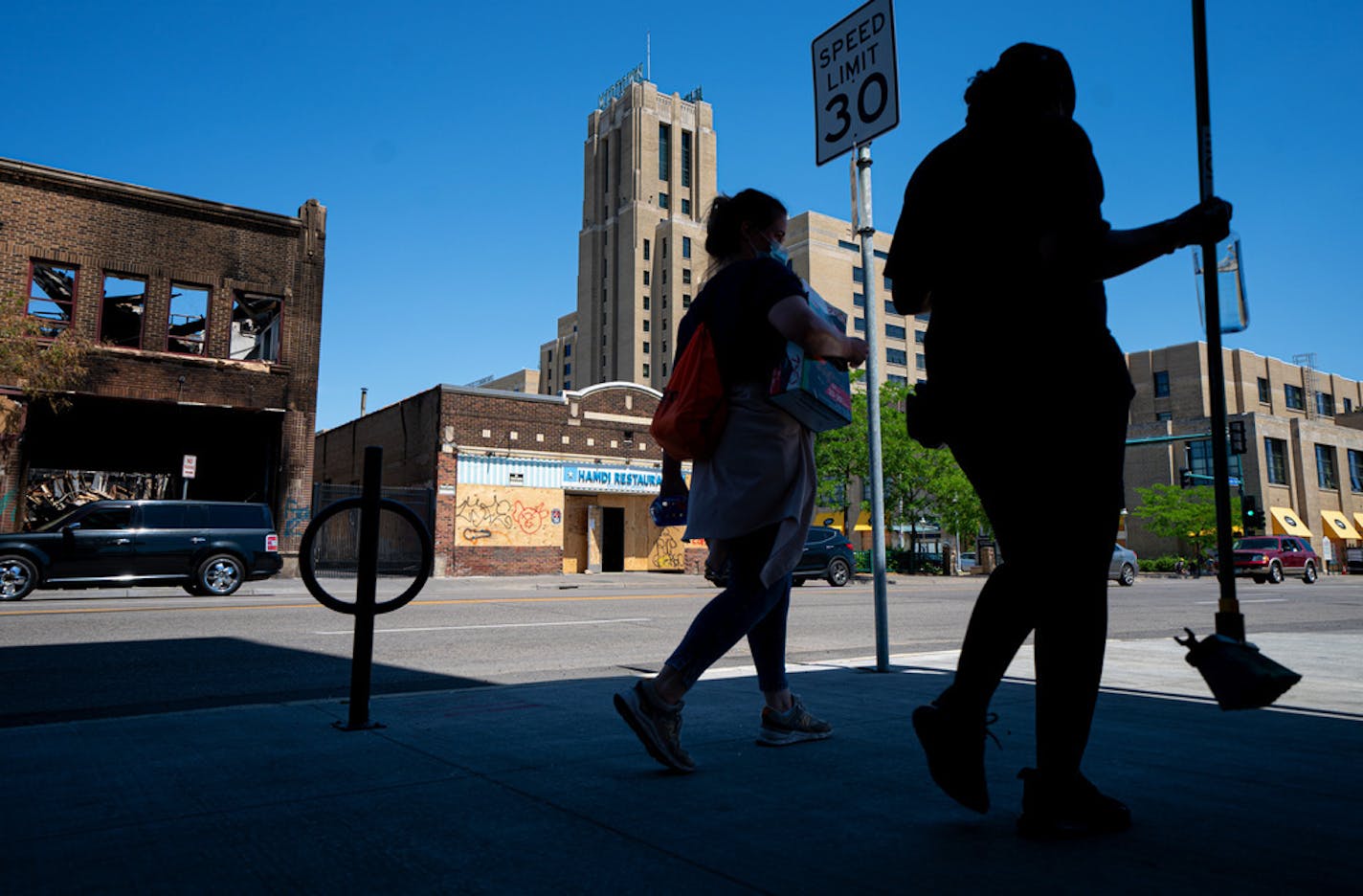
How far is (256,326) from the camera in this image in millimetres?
23219

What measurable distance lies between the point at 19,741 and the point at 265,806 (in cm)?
156

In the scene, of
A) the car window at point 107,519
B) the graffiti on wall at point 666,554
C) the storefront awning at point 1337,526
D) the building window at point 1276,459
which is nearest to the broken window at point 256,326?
the car window at point 107,519

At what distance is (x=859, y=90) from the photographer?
17.6ft

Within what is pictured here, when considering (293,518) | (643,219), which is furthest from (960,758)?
(643,219)

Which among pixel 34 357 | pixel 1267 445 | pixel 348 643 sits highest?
pixel 1267 445

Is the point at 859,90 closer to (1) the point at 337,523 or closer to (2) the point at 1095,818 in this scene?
(2) the point at 1095,818

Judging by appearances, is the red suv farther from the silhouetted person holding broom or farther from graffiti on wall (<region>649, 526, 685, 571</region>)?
the silhouetted person holding broom

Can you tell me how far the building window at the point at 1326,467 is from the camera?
54.8m

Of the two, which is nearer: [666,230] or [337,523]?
[337,523]

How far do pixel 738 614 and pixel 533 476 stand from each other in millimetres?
26452

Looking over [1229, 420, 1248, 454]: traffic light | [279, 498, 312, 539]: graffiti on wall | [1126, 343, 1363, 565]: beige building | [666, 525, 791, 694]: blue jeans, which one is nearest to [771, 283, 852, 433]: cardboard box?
[666, 525, 791, 694]: blue jeans

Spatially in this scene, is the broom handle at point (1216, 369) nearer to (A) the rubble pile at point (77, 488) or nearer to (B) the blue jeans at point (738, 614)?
(B) the blue jeans at point (738, 614)

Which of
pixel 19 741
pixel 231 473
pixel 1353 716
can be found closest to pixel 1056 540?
pixel 1353 716

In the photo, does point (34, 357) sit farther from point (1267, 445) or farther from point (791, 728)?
point (1267, 445)
